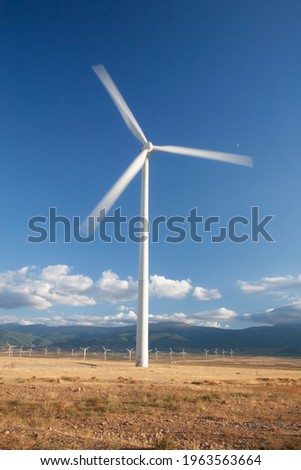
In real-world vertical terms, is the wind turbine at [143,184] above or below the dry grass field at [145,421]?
above

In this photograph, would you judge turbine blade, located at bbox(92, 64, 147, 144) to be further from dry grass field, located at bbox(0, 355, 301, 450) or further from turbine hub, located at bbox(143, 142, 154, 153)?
dry grass field, located at bbox(0, 355, 301, 450)

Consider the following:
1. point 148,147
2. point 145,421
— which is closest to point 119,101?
point 148,147

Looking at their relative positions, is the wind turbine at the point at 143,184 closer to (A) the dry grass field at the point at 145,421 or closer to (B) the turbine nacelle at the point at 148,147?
(B) the turbine nacelle at the point at 148,147

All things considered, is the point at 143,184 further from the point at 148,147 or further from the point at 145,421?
the point at 145,421

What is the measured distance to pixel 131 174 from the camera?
184ft

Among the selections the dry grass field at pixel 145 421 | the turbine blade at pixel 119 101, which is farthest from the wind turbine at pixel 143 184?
the dry grass field at pixel 145 421

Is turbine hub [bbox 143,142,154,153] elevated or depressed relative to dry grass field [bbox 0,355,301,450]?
elevated

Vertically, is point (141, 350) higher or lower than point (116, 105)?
lower

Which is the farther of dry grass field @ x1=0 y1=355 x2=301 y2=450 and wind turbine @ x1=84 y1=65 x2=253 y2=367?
wind turbine @ x1=84 y1=65 x2=253 y2=367

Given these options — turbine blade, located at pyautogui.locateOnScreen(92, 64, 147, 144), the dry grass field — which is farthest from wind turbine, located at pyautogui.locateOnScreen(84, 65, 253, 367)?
the dry grass field

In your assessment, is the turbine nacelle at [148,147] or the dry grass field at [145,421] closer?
the dry grass field at [145,421]
